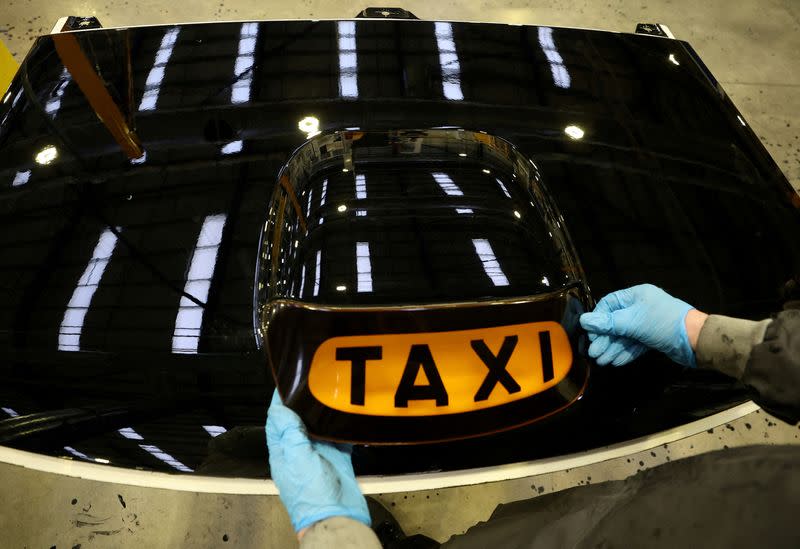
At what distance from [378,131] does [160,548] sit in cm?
118

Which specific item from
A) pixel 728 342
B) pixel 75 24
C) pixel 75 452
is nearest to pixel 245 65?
pixel 75 24

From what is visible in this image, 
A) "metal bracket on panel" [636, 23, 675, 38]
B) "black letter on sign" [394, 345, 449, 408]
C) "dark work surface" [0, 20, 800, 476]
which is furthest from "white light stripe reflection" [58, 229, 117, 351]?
"metal bracket on panel" [636, 23, 675, 38]

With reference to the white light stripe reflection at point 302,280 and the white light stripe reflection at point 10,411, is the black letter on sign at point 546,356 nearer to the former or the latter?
the white light stripe reflection at point 302,280

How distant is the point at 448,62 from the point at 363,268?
1.74 ft

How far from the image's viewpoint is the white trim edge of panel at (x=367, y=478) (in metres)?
0.72

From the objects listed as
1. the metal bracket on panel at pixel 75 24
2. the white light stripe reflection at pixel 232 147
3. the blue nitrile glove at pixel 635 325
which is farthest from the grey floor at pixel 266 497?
the metal bracket on panel at pixel 75 24

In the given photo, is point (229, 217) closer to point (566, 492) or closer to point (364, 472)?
point (364, 472)

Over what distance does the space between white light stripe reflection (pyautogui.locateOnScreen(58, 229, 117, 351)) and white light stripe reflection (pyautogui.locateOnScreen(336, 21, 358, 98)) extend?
1.59 feet

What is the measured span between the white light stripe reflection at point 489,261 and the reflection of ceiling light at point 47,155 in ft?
2.39

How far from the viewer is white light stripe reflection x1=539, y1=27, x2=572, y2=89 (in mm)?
972

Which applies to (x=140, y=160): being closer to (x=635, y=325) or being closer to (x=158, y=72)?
(x=158, y=72)

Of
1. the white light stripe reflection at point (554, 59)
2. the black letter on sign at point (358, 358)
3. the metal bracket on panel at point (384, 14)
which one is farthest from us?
the metal bracket on panel at point (384, 14)

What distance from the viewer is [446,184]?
0.79 meters

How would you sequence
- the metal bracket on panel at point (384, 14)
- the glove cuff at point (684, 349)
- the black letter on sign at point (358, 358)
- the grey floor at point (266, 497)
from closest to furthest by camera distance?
1. the black letter on sign at point (358, 358)
2. the glove cuff at point (684, 349)
3. the metal bracket on panel at point (384, 14)
4. the grey floor at point (266, 497)
